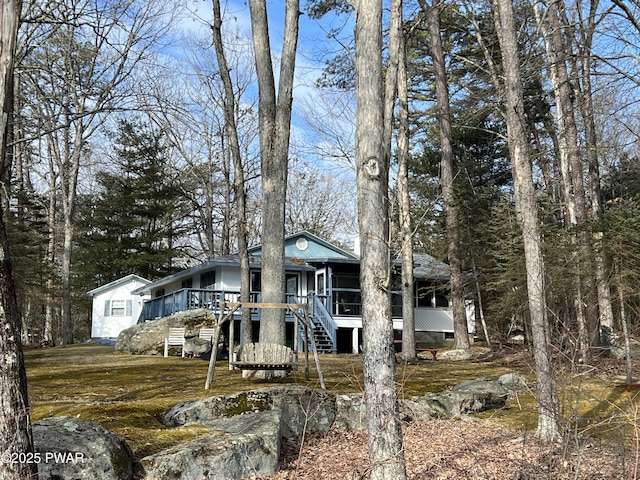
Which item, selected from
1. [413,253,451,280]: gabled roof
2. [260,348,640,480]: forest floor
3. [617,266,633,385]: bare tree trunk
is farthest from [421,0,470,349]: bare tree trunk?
[260,348,640,480]: forest floor

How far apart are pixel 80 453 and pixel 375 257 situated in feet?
8.64

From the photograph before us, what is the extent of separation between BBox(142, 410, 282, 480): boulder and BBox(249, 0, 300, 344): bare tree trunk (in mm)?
3908

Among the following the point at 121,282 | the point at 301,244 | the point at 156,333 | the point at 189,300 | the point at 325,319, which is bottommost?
the point at 156,333

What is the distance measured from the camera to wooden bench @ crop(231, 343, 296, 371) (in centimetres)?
782

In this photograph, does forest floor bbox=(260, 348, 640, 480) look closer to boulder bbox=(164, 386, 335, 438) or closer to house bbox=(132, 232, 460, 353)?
boulder bbox=(164, 386, 335, 438)

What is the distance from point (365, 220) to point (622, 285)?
26.4 ft

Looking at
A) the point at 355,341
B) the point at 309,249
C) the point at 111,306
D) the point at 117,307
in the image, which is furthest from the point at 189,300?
the point at 111,306

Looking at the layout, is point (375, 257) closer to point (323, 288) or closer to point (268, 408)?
point (268, 408)

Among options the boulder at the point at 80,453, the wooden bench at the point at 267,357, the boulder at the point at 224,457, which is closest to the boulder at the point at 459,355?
the wooden bench at the point at 267,357

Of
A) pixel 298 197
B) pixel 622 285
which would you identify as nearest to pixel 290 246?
pixel 298 197

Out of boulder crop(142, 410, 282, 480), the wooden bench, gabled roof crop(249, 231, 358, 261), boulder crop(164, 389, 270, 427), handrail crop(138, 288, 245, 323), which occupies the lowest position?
boulder crop(142, 410, 282, 480)

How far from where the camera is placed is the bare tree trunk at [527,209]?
5750mm

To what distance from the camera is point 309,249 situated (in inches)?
921

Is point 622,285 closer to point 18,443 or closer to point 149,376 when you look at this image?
point 149,376
